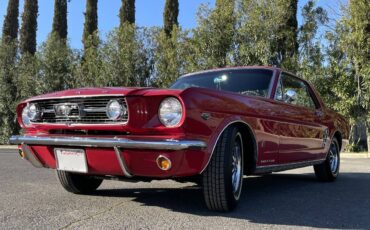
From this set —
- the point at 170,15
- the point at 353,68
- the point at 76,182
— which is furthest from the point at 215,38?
the point at 76,182

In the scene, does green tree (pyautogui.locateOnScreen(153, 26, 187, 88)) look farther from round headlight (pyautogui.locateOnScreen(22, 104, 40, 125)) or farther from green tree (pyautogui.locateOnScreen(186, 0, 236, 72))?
round headlight (pyautogui.locateOnScreen(22, 104, 40, 125))

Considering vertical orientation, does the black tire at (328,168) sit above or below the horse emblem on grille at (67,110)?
below

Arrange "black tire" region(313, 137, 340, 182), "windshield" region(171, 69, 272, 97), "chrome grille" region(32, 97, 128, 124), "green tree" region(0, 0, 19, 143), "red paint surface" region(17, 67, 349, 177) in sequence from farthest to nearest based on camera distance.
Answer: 1. "green tree" region(0, 0, 19, 143)
2. "black tire" region(313, 137, 340, 182)
3. "windshield" region(171, 69, 272, 97)
4. "chrome grille" region(32, 97, 128, 124)
5. "red paint surface" region(17, 67, 349, 177)

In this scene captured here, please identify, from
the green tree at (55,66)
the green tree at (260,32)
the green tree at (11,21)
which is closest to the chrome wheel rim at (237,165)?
the green tree at (260,32)

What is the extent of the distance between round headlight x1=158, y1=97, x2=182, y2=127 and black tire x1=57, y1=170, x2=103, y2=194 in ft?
5.63

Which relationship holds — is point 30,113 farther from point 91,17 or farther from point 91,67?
point 91,17

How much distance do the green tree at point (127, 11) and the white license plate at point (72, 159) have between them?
23.5 meters

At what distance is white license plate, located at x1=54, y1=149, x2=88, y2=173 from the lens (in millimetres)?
4215

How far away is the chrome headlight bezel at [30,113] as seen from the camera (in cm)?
466

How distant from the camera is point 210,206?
14.0 feet

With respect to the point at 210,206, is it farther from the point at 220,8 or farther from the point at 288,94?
the point at 220,8

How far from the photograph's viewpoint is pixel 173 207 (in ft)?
15.2

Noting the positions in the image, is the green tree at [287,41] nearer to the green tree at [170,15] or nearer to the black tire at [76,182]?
the green tree at [170,15]

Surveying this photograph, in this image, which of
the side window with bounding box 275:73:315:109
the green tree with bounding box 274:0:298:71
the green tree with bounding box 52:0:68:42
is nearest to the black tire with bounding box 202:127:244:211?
the side window with bounding box 275:73:315:109
